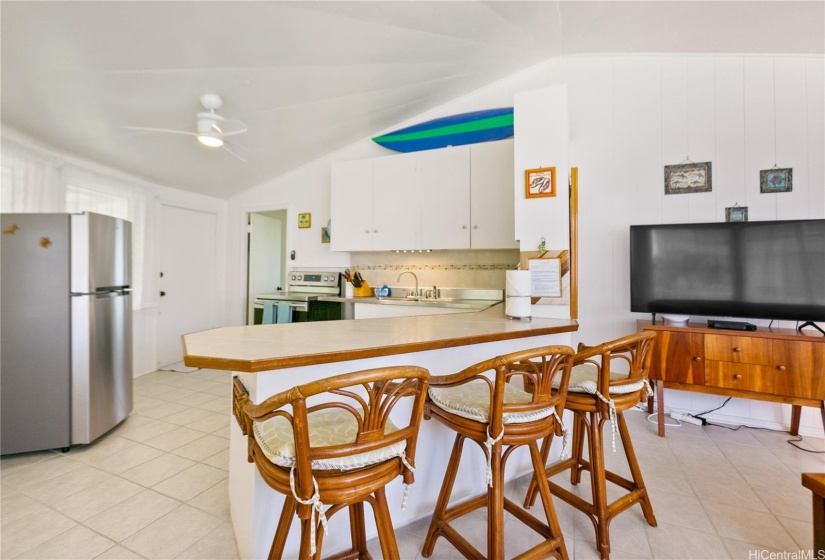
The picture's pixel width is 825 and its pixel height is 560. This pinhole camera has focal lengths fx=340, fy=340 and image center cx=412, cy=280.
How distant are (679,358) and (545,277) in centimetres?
127

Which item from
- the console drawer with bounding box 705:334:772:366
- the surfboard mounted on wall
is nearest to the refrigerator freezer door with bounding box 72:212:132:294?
the surfboard mounted on wall

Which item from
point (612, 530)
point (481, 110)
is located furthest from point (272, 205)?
point (612, 530)

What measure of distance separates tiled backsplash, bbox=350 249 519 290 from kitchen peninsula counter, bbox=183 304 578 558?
1.62 m

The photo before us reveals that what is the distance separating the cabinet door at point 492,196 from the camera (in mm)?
3135

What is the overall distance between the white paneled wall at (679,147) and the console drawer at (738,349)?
558mm

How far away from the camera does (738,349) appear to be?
2.29 meters

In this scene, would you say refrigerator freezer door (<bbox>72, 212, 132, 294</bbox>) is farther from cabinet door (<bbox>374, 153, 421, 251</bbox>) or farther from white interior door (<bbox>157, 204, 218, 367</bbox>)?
cabinet door (<bbox>374, 153, 421, 251</bbox>)

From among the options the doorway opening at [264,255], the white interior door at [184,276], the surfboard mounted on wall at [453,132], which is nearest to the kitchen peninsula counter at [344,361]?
the surfboard mounted on wall at [453,132]

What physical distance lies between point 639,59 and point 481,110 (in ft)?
4.52

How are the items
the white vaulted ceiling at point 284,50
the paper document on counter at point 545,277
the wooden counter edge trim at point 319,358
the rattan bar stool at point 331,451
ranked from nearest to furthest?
the rattan bar stool at point 331,451, the wooden counter edge trim at point 319,358, the white vaulted ceiling at point 284,50, the paper document on counter at point 545,277

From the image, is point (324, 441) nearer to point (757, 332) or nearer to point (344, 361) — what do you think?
point (344, 361)

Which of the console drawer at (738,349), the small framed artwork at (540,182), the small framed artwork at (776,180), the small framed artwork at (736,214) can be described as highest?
the small framed artwork at (776,180)

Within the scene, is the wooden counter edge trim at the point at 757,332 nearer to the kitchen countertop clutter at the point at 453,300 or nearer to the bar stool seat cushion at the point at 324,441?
the kitchen countertop clutter at the point at 453,300

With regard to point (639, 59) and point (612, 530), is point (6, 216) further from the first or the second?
point (639, 59)
